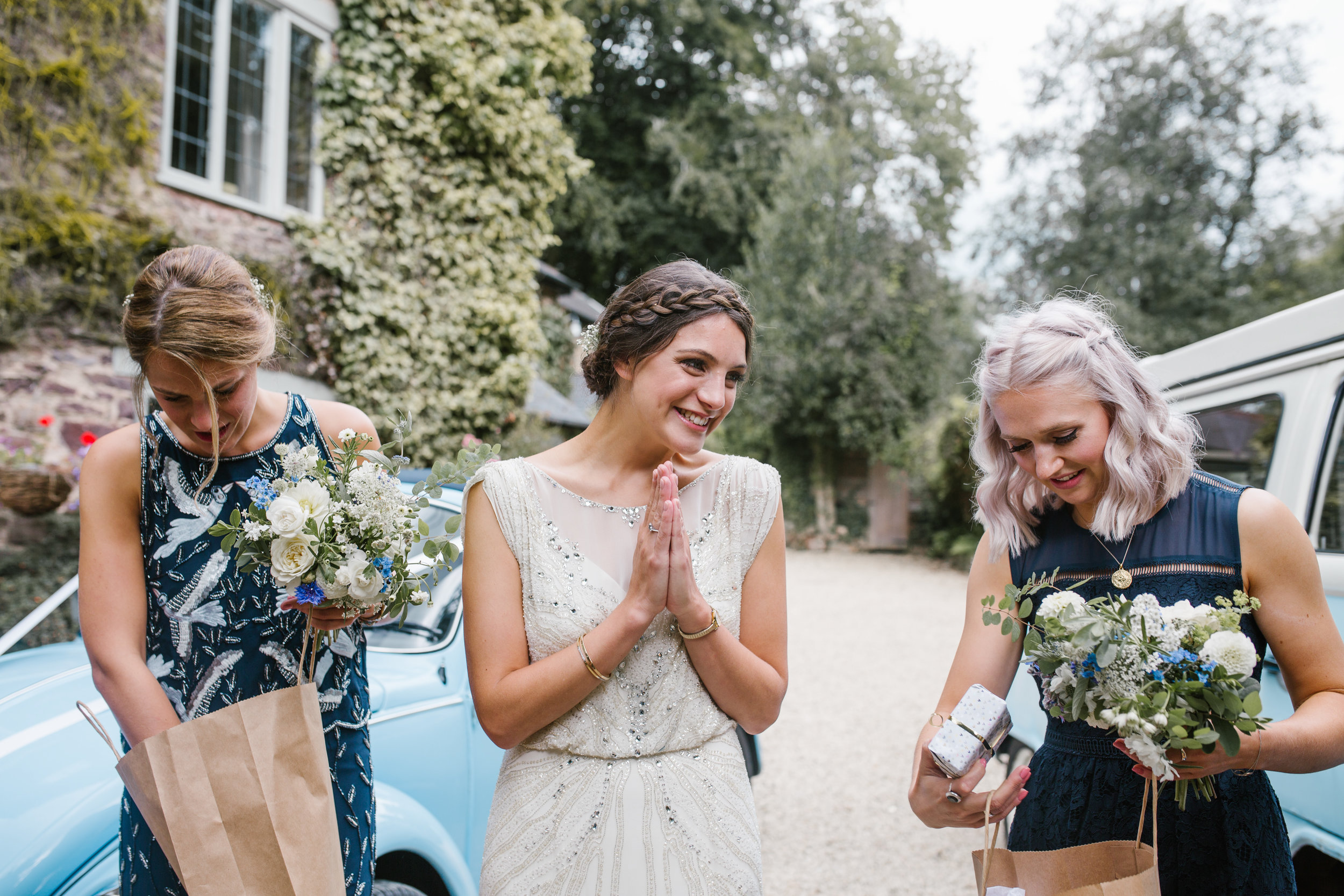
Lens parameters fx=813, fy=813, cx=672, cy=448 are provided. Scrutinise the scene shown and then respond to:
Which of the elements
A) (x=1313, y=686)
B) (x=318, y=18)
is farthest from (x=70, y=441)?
(x=1313, y=686)

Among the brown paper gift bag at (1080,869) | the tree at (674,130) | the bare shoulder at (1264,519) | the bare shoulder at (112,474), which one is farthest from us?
the tree at (674,130)

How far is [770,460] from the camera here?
65.8ft

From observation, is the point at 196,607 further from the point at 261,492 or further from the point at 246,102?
the point at 246,102

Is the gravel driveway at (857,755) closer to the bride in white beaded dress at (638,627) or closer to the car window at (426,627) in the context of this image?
the car window at (426,627)

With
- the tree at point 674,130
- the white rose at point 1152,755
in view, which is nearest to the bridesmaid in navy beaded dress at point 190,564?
the white rose at point 1152,755

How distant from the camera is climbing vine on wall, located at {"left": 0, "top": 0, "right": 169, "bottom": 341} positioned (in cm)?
614

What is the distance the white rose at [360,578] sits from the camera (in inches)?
64.7

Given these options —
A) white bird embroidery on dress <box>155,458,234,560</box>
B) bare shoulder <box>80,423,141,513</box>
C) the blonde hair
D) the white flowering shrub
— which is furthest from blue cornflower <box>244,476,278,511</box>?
the white flowering shrub

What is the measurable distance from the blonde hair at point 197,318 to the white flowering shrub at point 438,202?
672 cm

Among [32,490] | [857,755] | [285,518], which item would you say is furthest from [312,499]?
[32,490]

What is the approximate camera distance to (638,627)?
5.41 ft

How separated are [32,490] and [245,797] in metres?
6.02

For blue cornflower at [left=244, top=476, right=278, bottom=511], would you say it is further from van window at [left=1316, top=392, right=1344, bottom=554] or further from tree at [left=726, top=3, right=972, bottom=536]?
tree at [left=726, top=3, right=972, bottom=536]

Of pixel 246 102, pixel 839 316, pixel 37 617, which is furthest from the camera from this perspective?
pixel 839 316
